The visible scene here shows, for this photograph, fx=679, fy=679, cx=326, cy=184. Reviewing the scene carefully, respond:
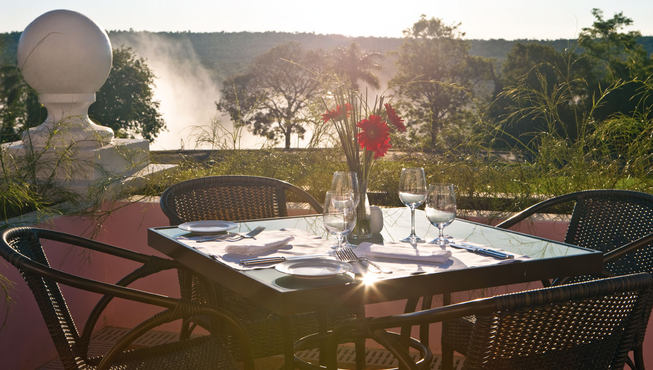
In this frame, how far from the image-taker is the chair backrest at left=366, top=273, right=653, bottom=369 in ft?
4.41

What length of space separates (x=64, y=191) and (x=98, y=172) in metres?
0.43

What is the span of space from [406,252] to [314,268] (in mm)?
324

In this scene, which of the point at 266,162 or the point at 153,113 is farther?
the point at 153,113

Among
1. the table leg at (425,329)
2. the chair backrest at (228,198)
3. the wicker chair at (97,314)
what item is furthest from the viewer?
the chair backrest at (228,198)

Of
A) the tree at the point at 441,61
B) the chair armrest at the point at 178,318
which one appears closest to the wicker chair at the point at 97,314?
the chair armrest at the point at 178,318

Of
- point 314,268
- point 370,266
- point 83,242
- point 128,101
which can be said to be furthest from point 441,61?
point 314,268

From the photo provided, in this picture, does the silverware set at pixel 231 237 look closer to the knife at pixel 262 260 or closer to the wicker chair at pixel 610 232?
the knife at pixel 262 260

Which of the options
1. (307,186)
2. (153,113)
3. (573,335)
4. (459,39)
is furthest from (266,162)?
(459,39)

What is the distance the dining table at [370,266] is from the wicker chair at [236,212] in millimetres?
326

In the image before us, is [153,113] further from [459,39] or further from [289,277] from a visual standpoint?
[289,277]

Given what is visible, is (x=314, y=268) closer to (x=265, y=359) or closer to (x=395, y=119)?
(x=395, y=119)

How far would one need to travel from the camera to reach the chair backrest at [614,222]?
2.50 m

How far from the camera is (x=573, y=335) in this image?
143cm

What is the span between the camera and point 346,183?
83.4 inches
